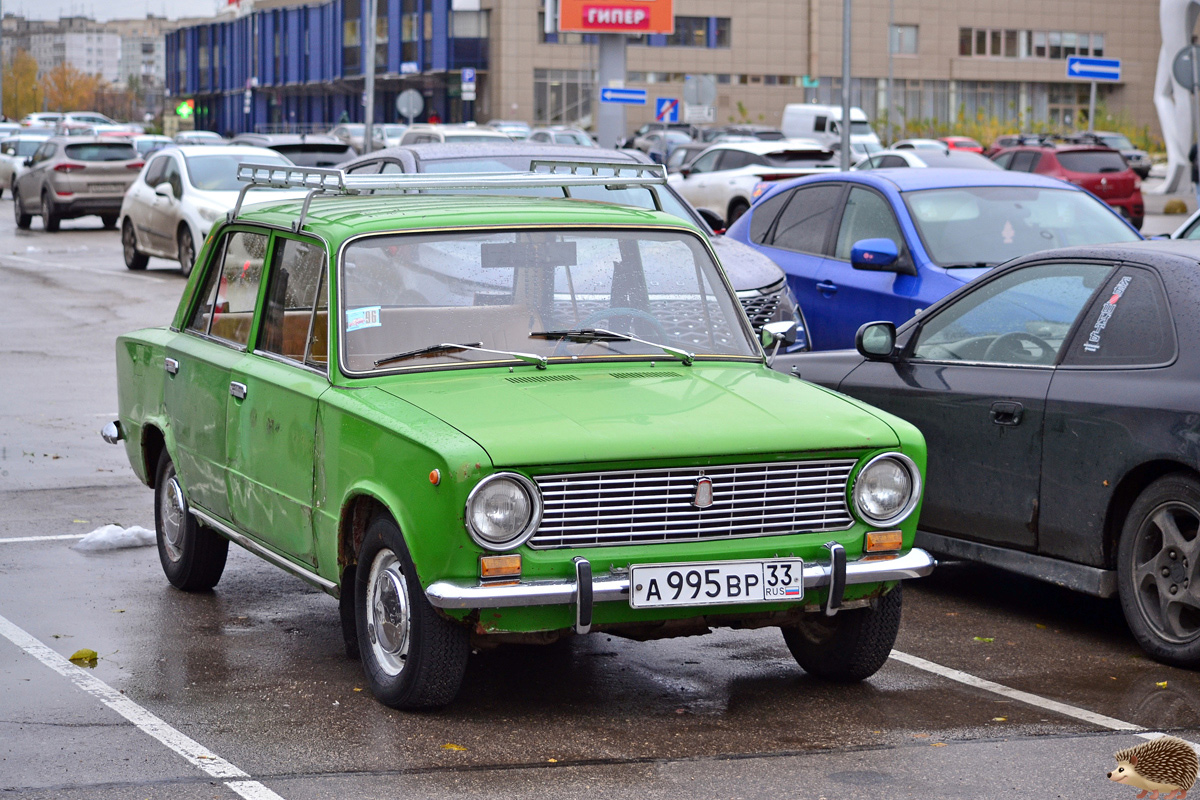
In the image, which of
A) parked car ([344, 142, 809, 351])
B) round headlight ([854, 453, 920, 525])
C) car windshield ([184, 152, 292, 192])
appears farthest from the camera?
car windshield ([184, 152, 292, 192])

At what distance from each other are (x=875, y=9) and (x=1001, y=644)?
319 ft

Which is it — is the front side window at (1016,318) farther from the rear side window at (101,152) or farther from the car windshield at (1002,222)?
the rear side window at (101,152)

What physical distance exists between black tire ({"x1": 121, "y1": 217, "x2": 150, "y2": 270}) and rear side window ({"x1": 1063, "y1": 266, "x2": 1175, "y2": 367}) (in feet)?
61.7

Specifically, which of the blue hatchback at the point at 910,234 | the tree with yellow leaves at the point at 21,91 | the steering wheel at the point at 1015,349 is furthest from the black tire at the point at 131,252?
the tree with yellow leaves at the point at 21,91

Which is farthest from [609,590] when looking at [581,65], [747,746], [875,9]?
[875,9]

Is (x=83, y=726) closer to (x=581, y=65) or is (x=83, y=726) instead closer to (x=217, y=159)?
(x=217, y=159)

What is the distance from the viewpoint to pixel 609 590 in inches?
199

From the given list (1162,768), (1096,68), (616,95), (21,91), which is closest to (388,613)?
(1162,768)

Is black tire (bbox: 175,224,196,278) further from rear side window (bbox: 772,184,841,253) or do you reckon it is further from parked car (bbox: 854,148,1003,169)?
parked car (bbox: 854,148,1003,169)

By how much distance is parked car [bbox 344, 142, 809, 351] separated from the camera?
1094cm

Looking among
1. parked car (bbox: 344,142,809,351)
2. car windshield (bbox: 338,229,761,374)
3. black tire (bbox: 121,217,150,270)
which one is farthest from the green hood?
black tire (bbox: 121,217,150,270)

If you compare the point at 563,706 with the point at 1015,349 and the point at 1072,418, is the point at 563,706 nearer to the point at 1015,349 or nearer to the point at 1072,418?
the point at 1072,418

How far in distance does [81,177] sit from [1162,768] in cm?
2895

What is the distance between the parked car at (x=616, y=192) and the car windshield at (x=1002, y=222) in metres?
1.01
